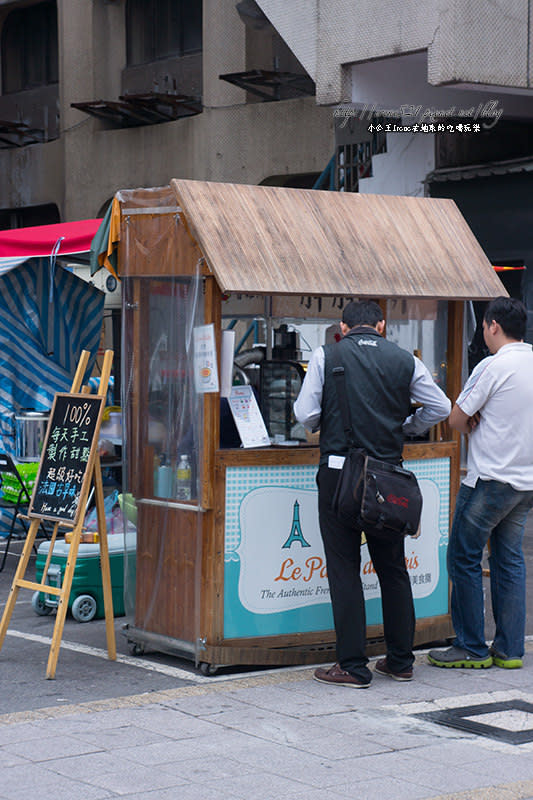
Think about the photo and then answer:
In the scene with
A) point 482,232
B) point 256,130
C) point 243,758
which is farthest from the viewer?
point 256,130

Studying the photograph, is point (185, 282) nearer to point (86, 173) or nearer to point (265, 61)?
point (265, 61)

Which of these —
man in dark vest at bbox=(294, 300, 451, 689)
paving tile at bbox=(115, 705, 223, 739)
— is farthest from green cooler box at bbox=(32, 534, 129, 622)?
paving tile at bbox=(115, 705, 223, 739)

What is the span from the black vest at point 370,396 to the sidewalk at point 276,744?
1167 mm

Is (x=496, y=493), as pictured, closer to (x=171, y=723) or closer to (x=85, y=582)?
(x=171, y=723)

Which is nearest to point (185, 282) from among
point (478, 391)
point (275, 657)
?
point (478, 391)

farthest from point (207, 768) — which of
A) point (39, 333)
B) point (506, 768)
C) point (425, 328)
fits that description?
point (39, 333)

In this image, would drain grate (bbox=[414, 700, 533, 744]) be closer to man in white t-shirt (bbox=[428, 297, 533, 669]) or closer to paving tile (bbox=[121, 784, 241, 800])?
man in white t-shirt (bbox=[428, 297, 533, 669])

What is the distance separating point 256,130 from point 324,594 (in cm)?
1440

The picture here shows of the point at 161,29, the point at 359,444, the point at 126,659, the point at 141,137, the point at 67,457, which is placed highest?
the point at 161,29

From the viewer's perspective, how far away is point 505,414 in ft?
19.5

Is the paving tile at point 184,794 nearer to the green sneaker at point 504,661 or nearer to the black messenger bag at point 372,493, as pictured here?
the black messenger bag at point 372,493

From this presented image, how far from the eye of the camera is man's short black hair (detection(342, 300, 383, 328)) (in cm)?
582

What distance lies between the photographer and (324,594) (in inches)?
244

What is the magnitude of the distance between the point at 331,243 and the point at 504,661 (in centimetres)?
239
